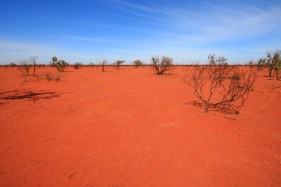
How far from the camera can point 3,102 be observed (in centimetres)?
878

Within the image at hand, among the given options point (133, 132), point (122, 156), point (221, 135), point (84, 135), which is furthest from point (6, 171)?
point (221, 135)

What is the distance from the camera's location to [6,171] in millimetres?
3564

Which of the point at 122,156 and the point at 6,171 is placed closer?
the point at 6,171

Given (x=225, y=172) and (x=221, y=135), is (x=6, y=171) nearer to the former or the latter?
(x=225, y=172)

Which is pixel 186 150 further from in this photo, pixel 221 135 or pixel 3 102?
pixel 3 102

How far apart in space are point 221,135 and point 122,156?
2581mm

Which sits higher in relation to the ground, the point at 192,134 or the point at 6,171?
the point at 192,134

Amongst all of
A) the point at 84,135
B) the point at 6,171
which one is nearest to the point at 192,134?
the point at 84,135

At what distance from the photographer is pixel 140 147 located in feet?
14.2

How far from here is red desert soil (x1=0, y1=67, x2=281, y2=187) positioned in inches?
132

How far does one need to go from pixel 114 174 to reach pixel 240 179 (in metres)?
2.17

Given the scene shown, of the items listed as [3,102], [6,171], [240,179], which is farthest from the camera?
[3,102]

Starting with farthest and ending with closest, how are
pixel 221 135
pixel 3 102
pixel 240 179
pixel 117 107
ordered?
pixel 3 102 → pixel 117 107 → pixel 221 135 → pixel 240 179

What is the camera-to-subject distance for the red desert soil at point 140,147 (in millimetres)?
3348
